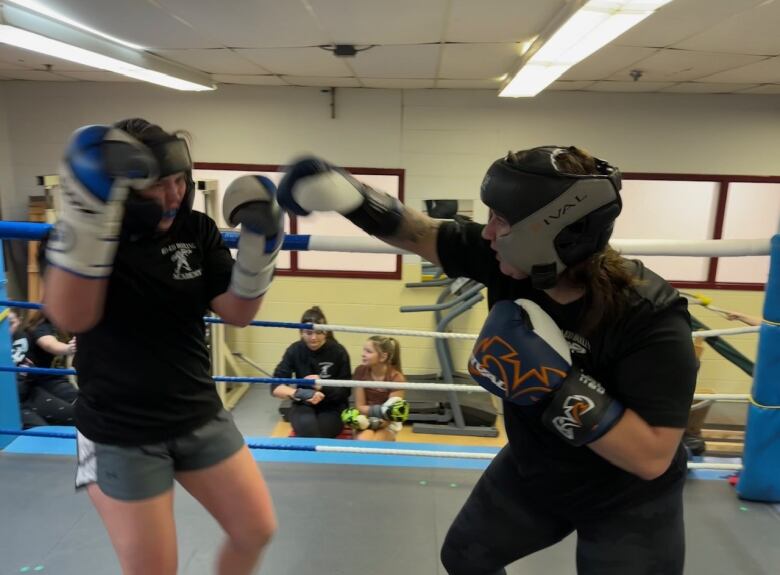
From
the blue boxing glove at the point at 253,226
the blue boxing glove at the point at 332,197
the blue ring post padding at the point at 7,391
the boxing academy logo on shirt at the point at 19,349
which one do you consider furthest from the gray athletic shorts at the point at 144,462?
the boxing academy logo on shirt at the point at 19,349

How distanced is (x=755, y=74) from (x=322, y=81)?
320 centimetres

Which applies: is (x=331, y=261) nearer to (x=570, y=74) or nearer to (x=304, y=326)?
(x=570, y=74)

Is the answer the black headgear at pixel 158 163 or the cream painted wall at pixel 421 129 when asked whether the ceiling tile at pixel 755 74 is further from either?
the black headgear at pixel 158 163

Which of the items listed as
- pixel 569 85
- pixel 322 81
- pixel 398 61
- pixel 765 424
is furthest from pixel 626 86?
pixel 765 424

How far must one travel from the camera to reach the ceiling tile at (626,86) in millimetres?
4148

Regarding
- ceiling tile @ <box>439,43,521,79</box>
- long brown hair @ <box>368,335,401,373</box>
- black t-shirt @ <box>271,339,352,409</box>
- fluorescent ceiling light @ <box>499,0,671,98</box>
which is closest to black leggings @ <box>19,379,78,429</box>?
black t-shirt @ <box>271,339,352,409</box>

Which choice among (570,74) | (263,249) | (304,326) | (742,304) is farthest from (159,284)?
(742,304)

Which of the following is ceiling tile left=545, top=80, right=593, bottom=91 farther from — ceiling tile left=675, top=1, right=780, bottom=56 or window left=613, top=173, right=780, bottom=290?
ceiling tile left=675, top=1, right=780, bottom=56

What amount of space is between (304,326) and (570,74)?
3.07 m

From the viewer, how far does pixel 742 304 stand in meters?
4.88

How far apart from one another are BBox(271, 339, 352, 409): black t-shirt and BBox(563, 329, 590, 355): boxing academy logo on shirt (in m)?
2.47

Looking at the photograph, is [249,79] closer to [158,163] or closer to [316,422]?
[316,422]

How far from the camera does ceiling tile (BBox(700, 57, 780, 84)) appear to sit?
3.47 meters

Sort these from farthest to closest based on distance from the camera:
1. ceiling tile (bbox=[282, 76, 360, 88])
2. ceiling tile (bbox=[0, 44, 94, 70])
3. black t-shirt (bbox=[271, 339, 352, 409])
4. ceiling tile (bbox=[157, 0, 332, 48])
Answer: ceiling tile (bbox=[282, 76, 360, 88]), ceiling tile (bbox=[0, 44, 94, 70]), black t-shirt (bbox=[271, 339, 352, 409]), ceiling tile (bbox=[157, 0, 332, 48])
